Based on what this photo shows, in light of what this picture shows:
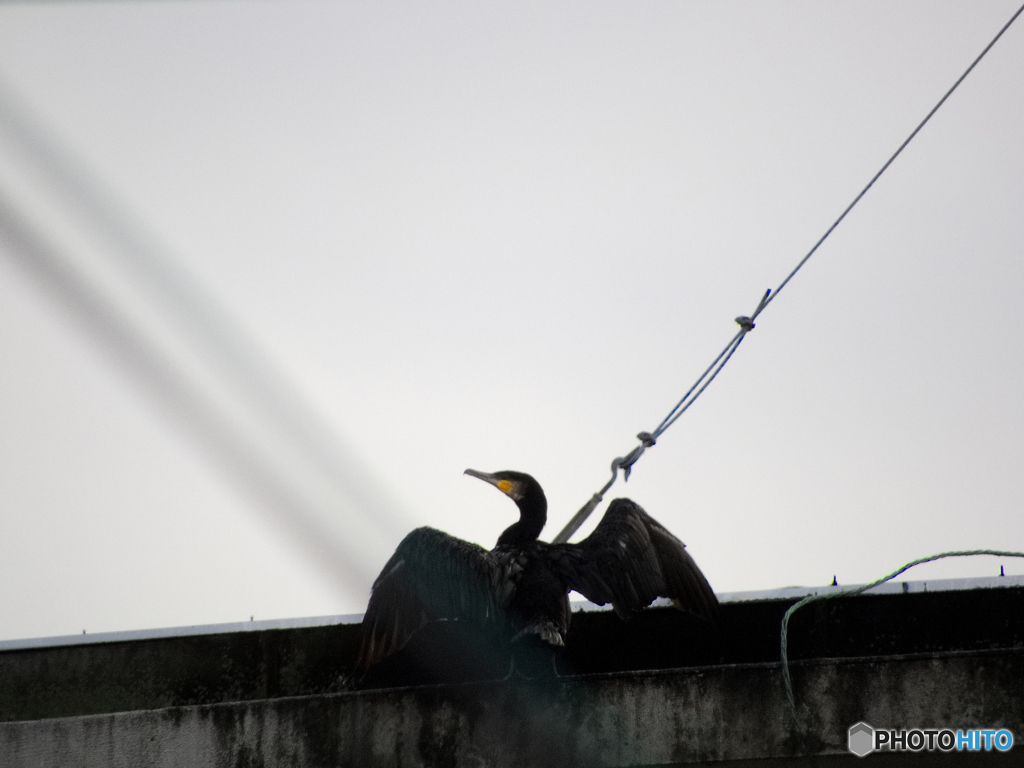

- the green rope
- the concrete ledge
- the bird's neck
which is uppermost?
the bird's neck

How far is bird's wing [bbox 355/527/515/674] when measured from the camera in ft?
16.4

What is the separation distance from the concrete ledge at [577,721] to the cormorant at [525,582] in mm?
524

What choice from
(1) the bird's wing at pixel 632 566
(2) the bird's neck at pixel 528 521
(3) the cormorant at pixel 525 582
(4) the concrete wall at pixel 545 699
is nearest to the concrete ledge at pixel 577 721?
(4) the concrete wall at pixel 545 699

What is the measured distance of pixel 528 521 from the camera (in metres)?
5.86

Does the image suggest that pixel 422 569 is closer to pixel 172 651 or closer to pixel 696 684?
pixel 172 651

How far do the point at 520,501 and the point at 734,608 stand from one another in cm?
166

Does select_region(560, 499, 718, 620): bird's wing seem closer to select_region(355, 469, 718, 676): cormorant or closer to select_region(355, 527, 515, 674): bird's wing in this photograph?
select_region(355, 469, 718, 676): cormorant

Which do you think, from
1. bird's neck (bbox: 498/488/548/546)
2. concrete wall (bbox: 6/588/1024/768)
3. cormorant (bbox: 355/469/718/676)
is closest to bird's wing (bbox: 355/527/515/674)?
cormorant (bbox: 355/469/718/676)

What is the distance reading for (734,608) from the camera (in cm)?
461

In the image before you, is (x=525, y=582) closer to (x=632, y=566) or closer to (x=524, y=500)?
(x=632, y=566)

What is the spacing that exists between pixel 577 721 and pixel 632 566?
1150 mm

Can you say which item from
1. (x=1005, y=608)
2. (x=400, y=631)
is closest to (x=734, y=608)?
(x=1005, y=608)

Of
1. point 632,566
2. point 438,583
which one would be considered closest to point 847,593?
point 632,566

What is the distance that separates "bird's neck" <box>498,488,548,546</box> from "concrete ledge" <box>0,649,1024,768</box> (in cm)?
151
